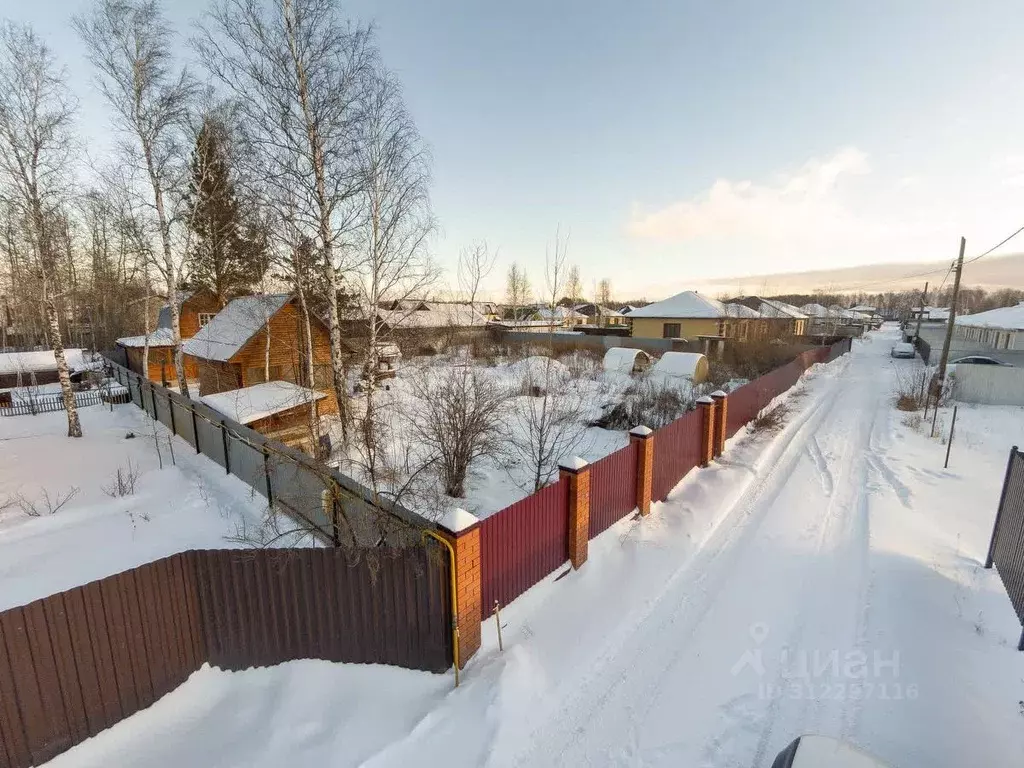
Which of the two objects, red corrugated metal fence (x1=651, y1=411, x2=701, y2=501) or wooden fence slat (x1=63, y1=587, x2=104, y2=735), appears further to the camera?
red corrugated metal fence (x1=651, y1=411, x2=701, y2=501)

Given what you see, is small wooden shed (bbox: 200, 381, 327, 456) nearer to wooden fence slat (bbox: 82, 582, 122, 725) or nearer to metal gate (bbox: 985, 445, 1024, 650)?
wooden fence slat (bbox: 82, 582, 122, 725)

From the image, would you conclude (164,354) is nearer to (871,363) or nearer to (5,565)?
(5,565)

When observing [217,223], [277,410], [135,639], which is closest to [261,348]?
[277,410]

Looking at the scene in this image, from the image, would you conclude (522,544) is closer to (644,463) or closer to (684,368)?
(644,463)

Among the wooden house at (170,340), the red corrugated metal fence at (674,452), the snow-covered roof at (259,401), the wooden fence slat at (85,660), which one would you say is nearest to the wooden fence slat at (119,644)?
the wooden fence slat at (85,660)

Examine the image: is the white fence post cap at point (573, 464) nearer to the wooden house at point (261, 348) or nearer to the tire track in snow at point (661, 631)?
the tire track in snow at point (661, 631)

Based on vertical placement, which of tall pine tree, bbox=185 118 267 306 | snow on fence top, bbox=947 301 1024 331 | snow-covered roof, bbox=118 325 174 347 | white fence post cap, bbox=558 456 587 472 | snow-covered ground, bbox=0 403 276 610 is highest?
tall pine tree, bbox=185 118 267 306

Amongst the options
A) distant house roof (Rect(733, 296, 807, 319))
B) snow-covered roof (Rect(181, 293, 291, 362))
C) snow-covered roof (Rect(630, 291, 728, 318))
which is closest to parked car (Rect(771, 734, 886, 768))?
snow-covered roof (Rect(181, 293, 291, 362))

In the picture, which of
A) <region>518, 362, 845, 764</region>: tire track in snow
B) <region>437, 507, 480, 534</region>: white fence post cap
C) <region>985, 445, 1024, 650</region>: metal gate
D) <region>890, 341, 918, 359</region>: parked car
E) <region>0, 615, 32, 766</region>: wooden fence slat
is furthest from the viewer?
<region>890, 341, 918, 359</region>: parked car
